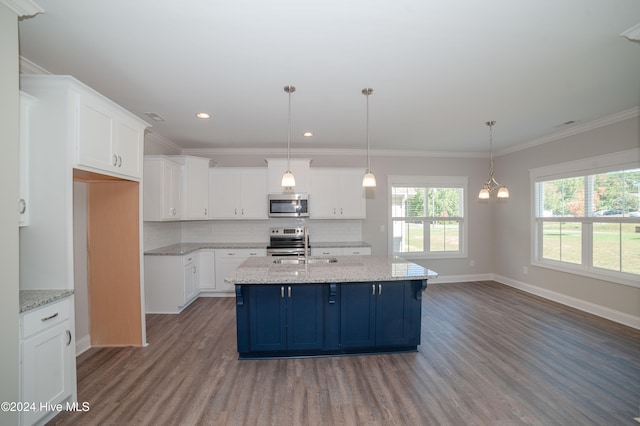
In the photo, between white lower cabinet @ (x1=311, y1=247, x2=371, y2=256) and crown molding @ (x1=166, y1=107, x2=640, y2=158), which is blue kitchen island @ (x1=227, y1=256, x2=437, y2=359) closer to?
white lower cabinet @ (x1=311, y1=247, x2=371, y2=256)

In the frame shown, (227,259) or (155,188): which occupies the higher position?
(155,188)

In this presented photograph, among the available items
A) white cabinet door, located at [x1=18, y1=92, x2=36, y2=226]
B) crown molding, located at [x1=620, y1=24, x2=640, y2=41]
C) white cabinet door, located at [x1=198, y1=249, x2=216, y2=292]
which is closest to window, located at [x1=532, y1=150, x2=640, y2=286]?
crown molding, located at [x1=620, y1=24, x2=640, y2=41]

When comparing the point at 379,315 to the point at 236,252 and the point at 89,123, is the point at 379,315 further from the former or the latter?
the point at 89,123

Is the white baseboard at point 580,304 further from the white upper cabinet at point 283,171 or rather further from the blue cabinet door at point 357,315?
the white upper cabinet at point 283,171

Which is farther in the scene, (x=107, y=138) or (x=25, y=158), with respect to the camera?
(x=107, y=138)

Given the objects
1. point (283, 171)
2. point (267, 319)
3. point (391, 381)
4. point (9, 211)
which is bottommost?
point (391, 381)

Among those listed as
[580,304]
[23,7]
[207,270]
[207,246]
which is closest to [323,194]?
[207,246]

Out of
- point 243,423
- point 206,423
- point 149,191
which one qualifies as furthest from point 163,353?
point 149,191

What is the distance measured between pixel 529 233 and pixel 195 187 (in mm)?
6137

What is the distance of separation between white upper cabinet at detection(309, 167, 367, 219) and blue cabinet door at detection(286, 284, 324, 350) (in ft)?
7.93

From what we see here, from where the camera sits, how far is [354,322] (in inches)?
113

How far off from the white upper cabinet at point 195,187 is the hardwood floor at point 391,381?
1.98m

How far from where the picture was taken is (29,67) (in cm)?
235

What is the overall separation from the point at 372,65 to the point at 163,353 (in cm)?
359
